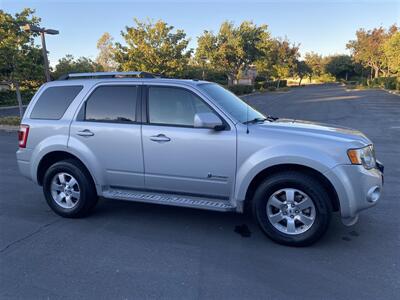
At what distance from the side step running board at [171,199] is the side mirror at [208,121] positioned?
35.3 inches

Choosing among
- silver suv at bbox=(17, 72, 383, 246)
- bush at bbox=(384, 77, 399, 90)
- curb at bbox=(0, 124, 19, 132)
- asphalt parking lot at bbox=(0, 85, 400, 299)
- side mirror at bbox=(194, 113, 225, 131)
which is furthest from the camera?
bush at bbox=(384, 77, 399, 90)

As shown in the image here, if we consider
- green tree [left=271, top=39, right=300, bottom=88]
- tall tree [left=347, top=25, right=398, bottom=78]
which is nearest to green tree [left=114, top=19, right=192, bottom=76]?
green tree [left=271, top=39, right=300, bottom=88]

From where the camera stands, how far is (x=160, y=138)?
14.4ft

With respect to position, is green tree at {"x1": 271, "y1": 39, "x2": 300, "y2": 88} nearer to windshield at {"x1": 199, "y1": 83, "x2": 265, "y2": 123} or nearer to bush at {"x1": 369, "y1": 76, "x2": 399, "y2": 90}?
bush at {"x1": 369, "y1": 76, "x2": 399, "y2": 90}

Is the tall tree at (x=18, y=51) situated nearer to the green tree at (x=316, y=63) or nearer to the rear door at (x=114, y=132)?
the rear door at (x=114, y=132)

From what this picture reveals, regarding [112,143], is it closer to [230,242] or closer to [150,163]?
[150,163]

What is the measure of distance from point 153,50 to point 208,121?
20261mm

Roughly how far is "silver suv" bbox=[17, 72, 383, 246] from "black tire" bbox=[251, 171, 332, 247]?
11 millimetres

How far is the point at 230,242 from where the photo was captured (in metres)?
4.11

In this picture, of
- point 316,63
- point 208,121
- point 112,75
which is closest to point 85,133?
point 112,75

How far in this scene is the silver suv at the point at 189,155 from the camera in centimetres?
386

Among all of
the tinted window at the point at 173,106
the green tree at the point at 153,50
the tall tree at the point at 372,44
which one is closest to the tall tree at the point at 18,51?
the green tree at the point at 153,50

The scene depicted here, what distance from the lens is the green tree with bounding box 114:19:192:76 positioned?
75.9ft

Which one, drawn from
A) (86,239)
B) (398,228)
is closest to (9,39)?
(86,239)
